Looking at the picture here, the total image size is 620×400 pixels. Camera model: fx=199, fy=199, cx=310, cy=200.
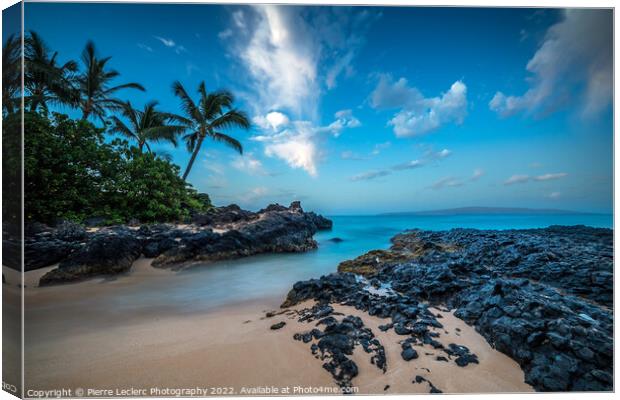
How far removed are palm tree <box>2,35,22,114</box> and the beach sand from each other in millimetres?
1594

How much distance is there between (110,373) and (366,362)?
1951 millimetres

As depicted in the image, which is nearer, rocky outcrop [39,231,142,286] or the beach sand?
the beach sand

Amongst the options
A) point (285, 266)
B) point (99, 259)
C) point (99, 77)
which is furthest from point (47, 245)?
point (285, 266)

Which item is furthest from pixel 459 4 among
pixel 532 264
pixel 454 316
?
pixel 532 264

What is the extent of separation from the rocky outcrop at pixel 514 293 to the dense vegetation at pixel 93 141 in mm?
2723

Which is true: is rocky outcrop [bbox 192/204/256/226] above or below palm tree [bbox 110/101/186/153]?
below

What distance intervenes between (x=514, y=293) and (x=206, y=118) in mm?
4323

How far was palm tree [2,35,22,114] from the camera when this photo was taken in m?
1.68

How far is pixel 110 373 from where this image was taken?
153 cm

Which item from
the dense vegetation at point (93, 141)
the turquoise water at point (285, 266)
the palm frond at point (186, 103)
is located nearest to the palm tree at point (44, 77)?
the dense vegetation at point (93, 141)

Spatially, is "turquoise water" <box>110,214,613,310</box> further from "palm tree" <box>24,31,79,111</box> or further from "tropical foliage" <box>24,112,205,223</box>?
"palm tree" <box>24,31,79,111</box>

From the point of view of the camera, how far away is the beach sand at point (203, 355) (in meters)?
1.43

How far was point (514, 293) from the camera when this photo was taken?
1.86 metres

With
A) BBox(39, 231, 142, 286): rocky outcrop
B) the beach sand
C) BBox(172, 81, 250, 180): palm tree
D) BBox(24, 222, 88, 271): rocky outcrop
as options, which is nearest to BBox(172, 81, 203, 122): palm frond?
BBox(172, 81, 250, 180): palm tree
